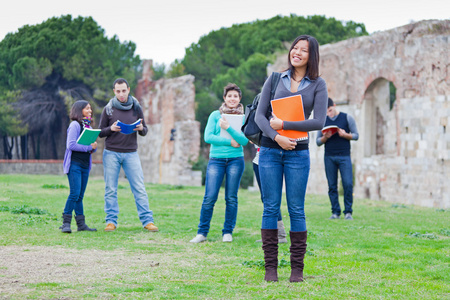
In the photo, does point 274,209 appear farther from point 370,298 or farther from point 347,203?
point 347,203

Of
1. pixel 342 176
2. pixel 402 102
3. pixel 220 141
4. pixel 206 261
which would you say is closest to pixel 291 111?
pixel 206 261

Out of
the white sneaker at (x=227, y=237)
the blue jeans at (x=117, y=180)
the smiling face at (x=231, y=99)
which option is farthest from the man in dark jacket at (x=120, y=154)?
the smiling face at (x=231, y=99)

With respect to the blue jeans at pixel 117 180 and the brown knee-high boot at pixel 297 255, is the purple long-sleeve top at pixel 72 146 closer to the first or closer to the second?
the blue jeans at pixel 117 180

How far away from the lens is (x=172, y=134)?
92.2ft

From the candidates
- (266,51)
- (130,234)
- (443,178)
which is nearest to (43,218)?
(130,234)

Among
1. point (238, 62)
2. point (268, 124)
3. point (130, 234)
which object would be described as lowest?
point (130, 234)

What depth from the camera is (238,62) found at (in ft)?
136

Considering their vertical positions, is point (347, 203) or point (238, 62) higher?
point (238, 62)

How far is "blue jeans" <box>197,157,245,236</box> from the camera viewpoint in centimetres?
771

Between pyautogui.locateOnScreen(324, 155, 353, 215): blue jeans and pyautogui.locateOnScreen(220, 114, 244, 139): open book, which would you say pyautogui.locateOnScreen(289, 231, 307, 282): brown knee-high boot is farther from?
pyautogui.locateOnScreen(324, 155, 353, 215): blue jeans

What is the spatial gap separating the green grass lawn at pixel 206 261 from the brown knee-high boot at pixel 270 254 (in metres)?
0.10

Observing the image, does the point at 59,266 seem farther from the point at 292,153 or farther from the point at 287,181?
the point at 292,153

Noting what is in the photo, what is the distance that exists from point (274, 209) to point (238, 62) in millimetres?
36499

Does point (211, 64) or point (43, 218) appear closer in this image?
point (43, 218)
